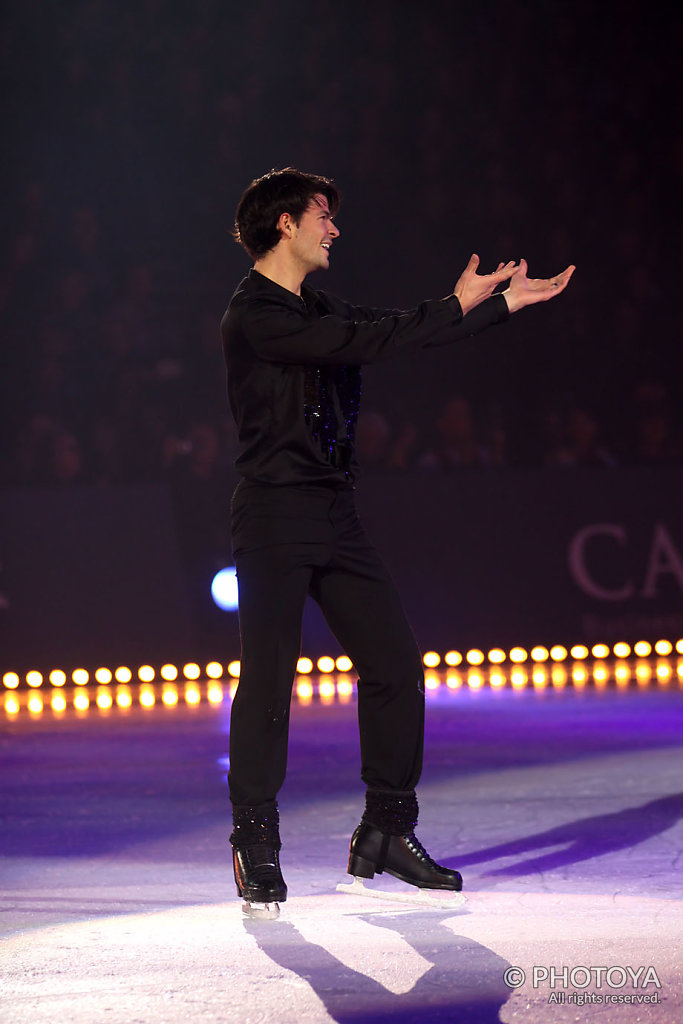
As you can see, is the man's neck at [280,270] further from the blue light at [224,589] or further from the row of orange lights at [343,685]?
the blue light at [224,589]

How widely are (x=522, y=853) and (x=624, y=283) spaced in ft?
27.2

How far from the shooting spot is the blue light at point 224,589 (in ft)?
25.4

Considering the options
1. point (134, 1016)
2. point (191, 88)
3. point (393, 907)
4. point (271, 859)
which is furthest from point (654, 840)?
point (191, 88)

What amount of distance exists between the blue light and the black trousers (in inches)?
183

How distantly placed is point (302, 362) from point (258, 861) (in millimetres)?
1070

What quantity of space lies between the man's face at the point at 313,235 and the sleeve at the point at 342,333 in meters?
0.15

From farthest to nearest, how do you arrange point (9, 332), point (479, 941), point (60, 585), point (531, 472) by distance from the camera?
point (9, 332) → point (531, 472) → point (60, 585) → point (479, 941)

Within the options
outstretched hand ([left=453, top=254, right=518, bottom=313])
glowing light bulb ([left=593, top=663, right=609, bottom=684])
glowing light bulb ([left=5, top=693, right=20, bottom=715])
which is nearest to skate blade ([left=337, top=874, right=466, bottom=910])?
outstretched hand ([left=453, top=254, right=518, bottom=313])

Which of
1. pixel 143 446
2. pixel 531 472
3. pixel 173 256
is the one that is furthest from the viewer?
pixel 173 256

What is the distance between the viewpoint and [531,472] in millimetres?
8133

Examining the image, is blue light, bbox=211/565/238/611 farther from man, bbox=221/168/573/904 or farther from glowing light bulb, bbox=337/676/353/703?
man, bbox=221/168/573/904

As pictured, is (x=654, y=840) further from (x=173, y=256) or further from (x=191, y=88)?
(x=191, y=88)

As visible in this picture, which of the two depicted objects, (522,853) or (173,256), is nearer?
(522,853)

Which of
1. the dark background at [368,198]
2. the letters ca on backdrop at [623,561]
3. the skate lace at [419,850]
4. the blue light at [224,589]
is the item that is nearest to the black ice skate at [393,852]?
the skate lace at [419,850]
